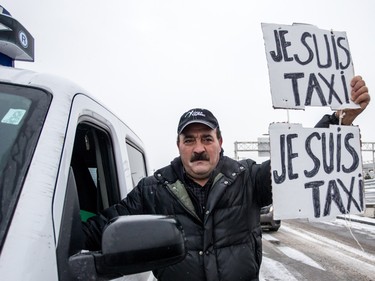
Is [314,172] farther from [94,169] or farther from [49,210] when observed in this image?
[49,210]

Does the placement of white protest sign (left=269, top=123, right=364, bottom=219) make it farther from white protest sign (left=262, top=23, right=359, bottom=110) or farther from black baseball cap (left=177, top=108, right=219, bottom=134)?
black baseball cap (left=177, top=108, right=219, bottom=134)

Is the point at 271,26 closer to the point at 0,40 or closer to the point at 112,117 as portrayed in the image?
the point at 112,117

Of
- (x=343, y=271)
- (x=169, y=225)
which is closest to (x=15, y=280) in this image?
(x=169, y=225)

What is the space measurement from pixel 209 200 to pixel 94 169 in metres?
0.88

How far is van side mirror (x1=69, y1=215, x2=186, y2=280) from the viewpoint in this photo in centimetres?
108

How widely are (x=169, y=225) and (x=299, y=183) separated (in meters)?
1.25

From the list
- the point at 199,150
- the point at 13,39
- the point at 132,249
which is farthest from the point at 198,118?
the point at 132,249

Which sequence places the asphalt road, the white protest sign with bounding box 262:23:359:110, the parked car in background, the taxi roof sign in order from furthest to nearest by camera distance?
the parked car in background → the asphalt road → the white protest sign with bounding box 262:23:359:110 → the taxi roof sign

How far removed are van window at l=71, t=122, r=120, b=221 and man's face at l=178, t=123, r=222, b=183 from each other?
1.54 feet

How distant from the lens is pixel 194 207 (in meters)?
2.21

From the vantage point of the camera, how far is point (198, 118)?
2.37 meters

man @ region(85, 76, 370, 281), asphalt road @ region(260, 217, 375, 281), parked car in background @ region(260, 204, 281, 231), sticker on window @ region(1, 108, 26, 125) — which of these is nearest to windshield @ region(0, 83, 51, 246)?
sticker on window @ region(1, 108, 26, 125)

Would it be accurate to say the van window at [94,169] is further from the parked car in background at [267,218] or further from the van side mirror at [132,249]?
the parked car in background at [267,218]

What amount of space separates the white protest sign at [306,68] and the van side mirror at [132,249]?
134cm
